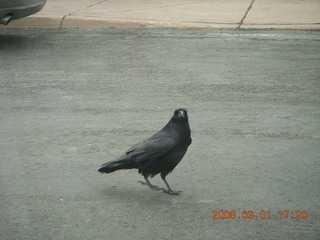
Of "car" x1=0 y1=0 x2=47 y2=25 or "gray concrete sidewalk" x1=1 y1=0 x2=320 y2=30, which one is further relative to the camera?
"gray concrete sidewalk" x1=1 y1=0 x2=320 y2=30

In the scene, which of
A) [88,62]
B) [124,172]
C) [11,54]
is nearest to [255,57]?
[88,62]

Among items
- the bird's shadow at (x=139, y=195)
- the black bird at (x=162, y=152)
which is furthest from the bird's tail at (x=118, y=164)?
the bird's shadow at (x=139, y=195)

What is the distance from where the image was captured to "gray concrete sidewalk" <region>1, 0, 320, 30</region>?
36.0 ft

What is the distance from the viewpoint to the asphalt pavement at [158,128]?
14.0ft

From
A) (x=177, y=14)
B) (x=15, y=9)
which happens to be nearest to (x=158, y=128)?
(x=15, y=9)

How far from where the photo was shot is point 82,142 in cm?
580

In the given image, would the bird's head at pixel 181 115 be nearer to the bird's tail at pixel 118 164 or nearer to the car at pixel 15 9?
the bird's tail at pixel 118 164

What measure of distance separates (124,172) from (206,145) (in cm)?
95

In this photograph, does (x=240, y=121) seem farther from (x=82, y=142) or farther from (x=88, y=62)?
(x=88, y=62)
